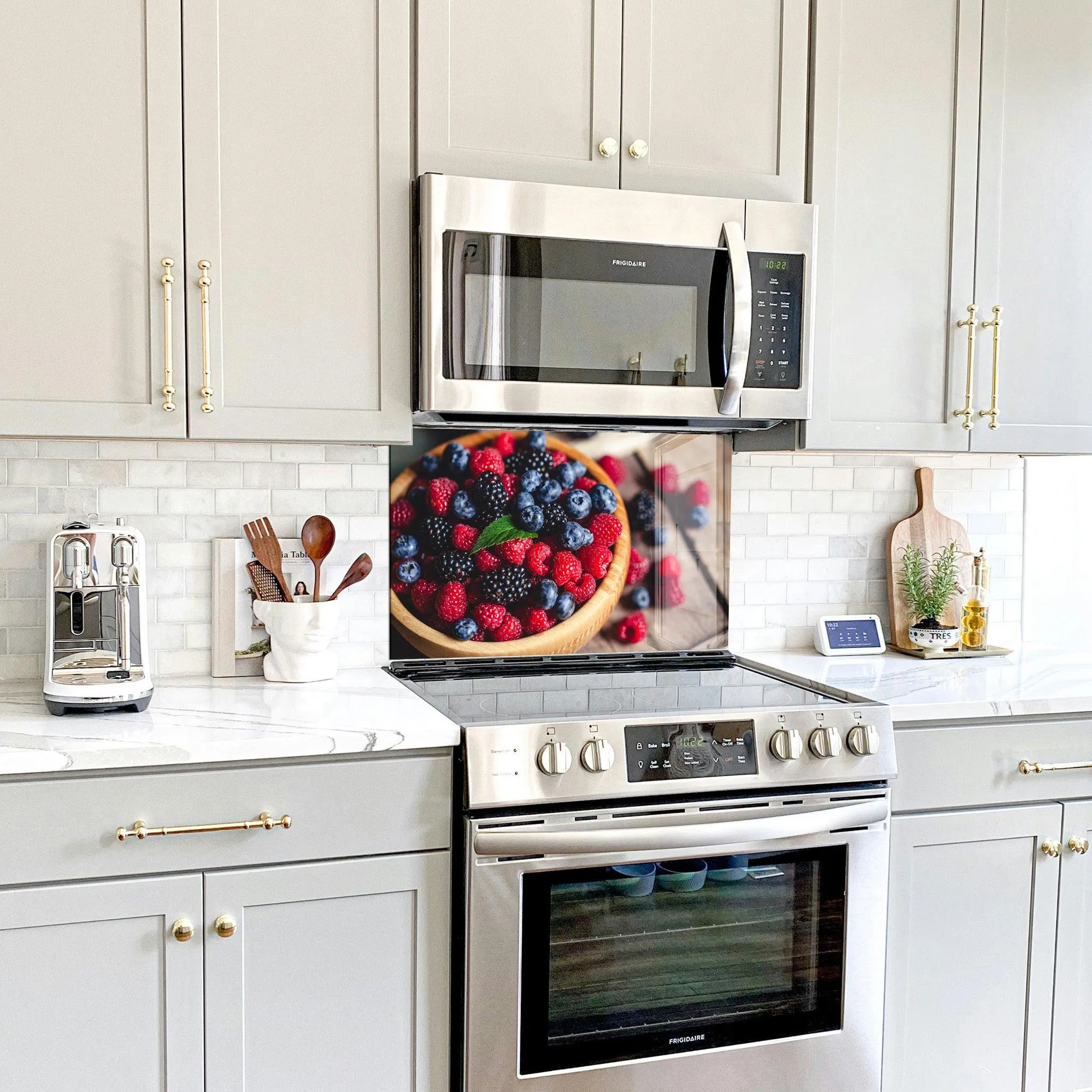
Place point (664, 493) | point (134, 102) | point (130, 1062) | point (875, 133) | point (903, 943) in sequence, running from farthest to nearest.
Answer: point (664, 493) < point (875, 133) < point (903, 943) < point (134, 102) < point (130, 1062)

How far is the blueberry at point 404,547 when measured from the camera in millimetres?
2422

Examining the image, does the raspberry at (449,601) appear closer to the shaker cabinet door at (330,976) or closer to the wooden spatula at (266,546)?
the wooden spatula at (266,546)

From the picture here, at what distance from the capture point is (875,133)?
7.66 ft

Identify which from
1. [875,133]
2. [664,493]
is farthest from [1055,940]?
[875,133]

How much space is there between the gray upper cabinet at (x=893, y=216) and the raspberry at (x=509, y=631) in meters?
0.75

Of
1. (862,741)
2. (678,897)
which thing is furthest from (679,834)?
(862,741)

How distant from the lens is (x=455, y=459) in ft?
8.05

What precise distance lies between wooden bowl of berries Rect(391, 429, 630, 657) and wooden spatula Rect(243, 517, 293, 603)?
26 cm

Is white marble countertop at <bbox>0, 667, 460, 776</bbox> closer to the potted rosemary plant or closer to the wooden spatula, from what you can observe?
the wooden spatula

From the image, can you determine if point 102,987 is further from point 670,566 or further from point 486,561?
point 670,566

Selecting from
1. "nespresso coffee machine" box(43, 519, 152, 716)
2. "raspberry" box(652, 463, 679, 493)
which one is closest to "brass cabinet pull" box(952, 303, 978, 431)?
"raspberry" box(652, 463, 679, 493)

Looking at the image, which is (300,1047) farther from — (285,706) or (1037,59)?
(1037,59)

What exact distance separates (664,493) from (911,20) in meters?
1.13

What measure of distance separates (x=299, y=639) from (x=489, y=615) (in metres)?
0.48
